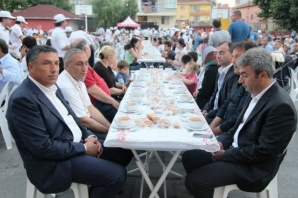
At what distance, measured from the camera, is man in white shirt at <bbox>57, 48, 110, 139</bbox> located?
2.80m

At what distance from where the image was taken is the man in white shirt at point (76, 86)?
2.80 m

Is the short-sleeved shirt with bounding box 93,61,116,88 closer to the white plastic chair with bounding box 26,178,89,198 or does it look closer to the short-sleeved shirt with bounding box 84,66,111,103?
the short-sleeved shirt with bounding box 84,66,111,103

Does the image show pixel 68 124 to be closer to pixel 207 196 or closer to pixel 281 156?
pixel 207 196

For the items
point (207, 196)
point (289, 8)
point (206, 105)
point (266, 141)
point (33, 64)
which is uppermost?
point (289, 8)

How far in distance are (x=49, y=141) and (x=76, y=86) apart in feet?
3.13

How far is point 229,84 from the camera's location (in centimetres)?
312

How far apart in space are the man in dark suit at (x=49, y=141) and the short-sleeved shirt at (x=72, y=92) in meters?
0.40

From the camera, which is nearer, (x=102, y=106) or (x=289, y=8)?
(x=102, y=106)

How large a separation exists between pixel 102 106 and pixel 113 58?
37.2 inches

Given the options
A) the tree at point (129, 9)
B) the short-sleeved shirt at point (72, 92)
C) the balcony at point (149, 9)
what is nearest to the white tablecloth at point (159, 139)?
the short-sleeved shirt at point (72, 92)

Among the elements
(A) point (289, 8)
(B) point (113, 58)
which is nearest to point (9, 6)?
(A) point (289, 8)

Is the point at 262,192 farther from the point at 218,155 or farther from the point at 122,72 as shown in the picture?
the point at 122,72

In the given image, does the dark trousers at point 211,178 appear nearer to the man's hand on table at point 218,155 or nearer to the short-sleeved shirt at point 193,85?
the man's hand on table at point 218,155

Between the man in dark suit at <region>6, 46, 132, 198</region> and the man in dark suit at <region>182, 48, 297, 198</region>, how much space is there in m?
0.68
